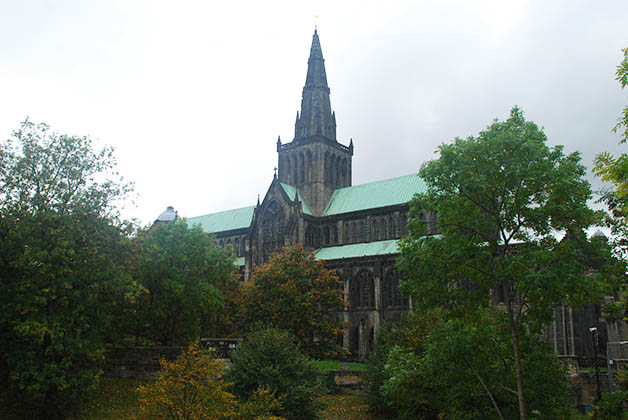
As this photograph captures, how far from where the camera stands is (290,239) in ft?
207

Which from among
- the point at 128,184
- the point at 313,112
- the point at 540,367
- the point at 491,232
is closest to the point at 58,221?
the point at 128,184

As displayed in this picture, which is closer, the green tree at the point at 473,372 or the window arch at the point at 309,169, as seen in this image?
the green tree at the point at 473,372

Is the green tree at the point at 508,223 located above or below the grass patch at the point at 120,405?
above

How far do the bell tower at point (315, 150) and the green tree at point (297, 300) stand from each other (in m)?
23.1

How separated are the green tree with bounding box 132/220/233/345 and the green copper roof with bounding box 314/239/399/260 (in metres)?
23.4

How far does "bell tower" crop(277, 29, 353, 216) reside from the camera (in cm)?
6794

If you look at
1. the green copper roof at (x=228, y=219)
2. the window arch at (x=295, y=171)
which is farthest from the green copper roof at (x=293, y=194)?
the green copper roof at (x=228, y=219)

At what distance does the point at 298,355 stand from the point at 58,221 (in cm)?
1132

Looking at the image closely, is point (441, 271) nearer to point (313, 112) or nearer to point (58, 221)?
point (58, 221)

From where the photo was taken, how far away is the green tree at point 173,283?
33.3 metres

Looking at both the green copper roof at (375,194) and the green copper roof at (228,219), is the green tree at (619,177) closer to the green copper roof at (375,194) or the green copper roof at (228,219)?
the green copper roof at (375,194)

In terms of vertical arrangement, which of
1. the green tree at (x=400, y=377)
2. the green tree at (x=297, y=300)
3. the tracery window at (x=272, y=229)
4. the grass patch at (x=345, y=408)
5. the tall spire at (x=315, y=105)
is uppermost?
the tall spire at (x=315, y=105)

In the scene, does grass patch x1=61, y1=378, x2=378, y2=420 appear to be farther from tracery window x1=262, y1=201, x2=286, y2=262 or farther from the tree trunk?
tracery window x1=262, y1=201, x2=286, y2=262

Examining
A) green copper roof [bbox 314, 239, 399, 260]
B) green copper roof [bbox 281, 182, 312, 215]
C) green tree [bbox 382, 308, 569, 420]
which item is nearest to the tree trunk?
green tree [bbox 382, 308, 569, 420]
